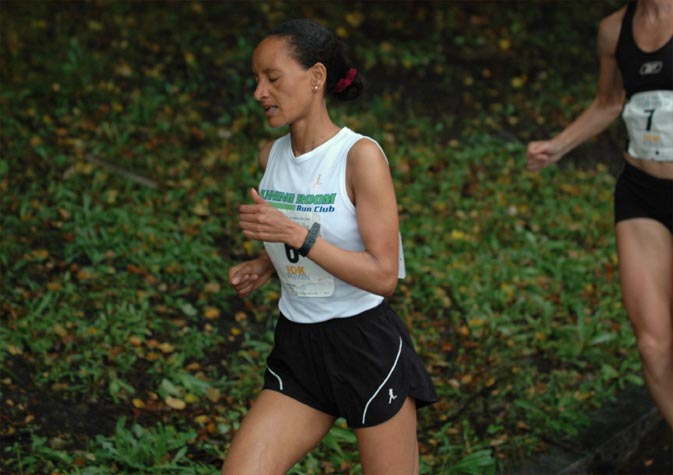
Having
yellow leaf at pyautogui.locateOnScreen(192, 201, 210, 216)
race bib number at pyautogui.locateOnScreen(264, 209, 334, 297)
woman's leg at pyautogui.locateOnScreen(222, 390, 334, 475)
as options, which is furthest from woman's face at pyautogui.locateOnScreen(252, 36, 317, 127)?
yellow leaf at pyautogui.locateOnScreen(192, 201, 210, 216)

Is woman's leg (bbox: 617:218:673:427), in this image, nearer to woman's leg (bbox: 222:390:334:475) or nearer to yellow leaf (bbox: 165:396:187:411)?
woman's leg (bbox: 222:390:334:475)

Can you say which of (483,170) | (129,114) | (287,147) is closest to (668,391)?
(287,147)

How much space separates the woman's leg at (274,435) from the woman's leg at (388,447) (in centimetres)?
17

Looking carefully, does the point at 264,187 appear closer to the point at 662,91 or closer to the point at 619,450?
the point at 662,91

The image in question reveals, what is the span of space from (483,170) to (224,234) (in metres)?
2.58

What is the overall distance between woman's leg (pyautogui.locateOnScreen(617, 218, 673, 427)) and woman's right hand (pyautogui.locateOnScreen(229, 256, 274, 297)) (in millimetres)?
1695

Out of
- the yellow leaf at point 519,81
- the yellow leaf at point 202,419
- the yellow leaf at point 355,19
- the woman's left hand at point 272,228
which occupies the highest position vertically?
the yellow leaf at point 355,19

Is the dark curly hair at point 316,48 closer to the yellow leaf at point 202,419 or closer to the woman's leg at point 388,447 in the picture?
the woman's leg at point 388,447

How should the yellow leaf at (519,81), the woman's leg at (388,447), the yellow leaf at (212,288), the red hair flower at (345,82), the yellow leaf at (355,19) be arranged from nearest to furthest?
the woman's leg at (388,447) < the red hair flower at (345,82) < the yellow leaf at (212,288) < the yellow leaf at (519,81) < the yellow leaf at (355,19)

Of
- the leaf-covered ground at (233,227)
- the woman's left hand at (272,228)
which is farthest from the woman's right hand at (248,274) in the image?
the leaf-covered ground at (233,227)

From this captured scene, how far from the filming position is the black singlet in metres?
4.29

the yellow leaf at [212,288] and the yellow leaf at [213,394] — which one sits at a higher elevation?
the yellow leaf at [212,288]

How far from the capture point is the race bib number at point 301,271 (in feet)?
10.8

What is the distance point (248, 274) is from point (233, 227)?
365cm
